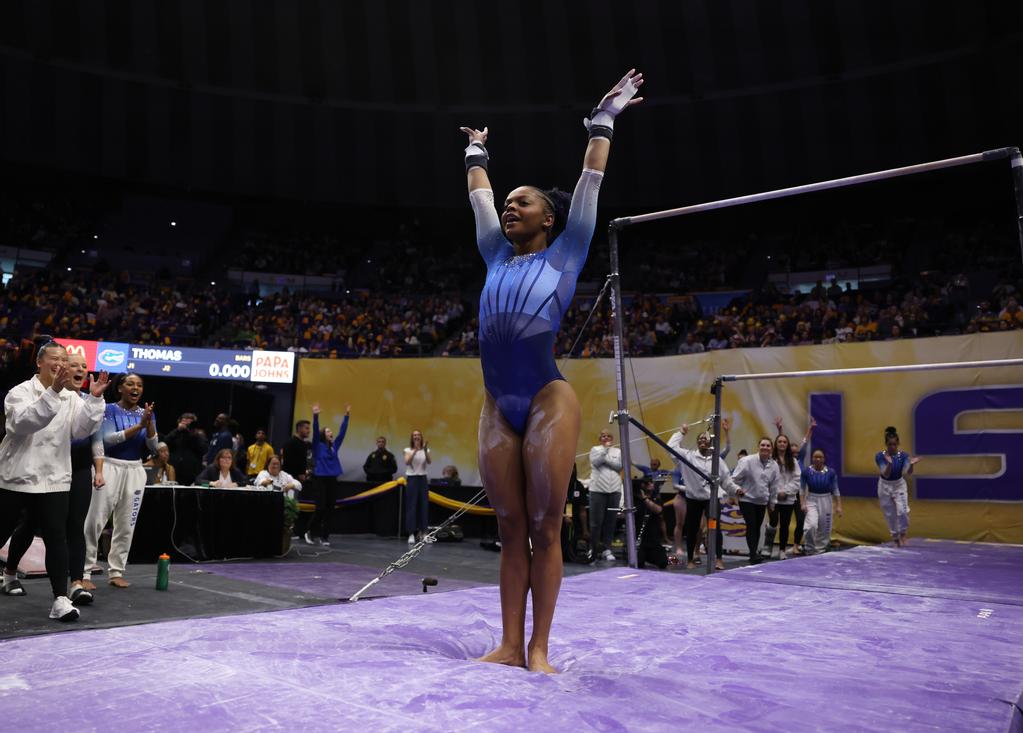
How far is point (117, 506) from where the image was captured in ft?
19.4

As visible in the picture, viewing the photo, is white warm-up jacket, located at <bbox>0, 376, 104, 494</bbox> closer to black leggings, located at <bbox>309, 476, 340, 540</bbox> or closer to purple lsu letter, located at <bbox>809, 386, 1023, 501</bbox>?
black leggings, located at <bbox>309, 476, 340, 540</bbox>

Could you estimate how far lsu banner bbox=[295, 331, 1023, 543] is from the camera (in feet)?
31.6

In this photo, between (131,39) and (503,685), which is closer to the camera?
(503,685)

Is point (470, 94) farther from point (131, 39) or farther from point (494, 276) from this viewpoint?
point (494, 276)

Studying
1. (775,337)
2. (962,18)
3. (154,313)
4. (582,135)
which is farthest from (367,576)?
(962,18)

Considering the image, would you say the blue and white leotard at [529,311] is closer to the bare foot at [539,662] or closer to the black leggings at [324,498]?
the bare foot at [539,662]

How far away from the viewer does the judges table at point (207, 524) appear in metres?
7.53

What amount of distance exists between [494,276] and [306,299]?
18195 mm

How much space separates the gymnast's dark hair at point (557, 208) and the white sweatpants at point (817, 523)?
7967 millimetres

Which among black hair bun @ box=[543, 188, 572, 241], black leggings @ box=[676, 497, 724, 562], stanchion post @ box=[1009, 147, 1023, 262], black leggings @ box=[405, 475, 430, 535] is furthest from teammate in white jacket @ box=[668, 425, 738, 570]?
black hair bun @ box=[543, 188, 572, 241]

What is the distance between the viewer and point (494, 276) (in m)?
2.83

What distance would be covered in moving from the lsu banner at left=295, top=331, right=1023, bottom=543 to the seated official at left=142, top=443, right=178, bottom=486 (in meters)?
5.03

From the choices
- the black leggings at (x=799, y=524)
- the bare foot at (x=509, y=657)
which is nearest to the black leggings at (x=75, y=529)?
the bare foot at (x=509, y=657)

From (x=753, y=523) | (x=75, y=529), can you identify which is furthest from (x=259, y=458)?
(x=753, y=523)
